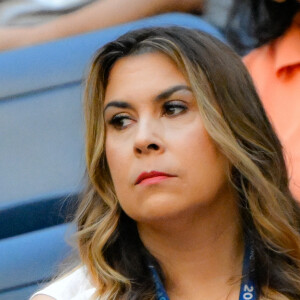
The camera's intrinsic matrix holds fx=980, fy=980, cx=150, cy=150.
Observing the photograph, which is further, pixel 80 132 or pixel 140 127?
pixel 80 132

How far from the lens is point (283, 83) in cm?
198

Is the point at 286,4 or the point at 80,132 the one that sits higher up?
the point at 286,4

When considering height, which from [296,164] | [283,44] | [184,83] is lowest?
[296,164]

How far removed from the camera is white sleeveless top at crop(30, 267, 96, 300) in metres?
1.60

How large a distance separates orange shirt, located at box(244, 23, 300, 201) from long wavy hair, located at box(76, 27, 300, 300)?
26cm

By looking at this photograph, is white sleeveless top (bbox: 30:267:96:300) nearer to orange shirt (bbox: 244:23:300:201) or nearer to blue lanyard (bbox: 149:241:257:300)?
blue lanyard (bbox: 149:241:257:300)

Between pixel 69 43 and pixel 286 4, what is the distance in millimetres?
463

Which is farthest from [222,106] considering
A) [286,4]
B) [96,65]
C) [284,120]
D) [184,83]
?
[286,4]

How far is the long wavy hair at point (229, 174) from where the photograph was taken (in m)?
1.56

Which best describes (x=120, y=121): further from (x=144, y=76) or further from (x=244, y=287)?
(x=244, y=287)

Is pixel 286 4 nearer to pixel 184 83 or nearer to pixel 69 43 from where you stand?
pixel 69 43

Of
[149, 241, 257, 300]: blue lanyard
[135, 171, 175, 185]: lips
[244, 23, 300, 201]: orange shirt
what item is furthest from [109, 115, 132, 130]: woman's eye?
[244, 23, 300, 201]: orange shirt

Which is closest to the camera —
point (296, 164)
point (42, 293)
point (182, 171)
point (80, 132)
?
point (182, 171)

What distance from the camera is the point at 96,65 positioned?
5.45 feet
